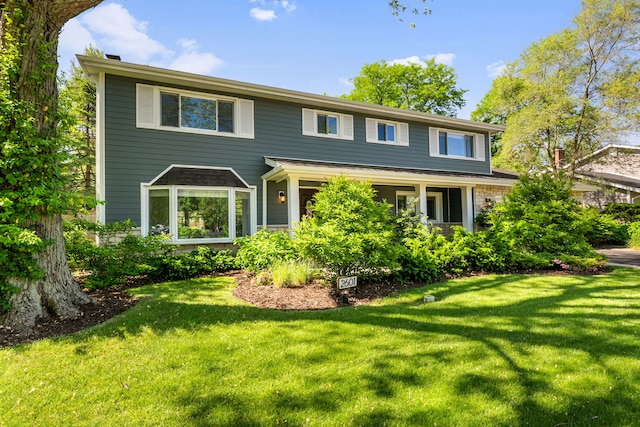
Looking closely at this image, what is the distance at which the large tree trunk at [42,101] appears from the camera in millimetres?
4156

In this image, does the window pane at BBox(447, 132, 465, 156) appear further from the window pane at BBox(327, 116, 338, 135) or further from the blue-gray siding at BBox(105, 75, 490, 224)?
the window pane at BBox(327, 116, 338, 135)

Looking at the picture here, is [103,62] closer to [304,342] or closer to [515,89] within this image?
[304,342]

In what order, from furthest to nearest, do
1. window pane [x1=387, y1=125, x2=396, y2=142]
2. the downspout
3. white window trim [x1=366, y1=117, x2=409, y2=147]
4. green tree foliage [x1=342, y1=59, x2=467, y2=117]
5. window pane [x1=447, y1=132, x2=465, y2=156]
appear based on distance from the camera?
green tree foliage [x1=342, y1=59, x2=467, y2=117], window pane [x1=447, y1=132, x2=465, y2=156], window pane [x1=387, y1=125, x2=396, y2=142], white window trim [x1=366, y1=117, x2=409, y2=147], the downspout

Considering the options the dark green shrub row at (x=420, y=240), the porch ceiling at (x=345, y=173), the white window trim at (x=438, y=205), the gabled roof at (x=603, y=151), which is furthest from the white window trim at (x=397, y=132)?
the gabled roof at (x=603, y=151)

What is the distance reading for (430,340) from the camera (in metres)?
3.71

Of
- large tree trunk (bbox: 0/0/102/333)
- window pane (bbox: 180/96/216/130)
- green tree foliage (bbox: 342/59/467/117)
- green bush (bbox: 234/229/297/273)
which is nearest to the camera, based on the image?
large tree trunk (bbox: 0/0/102/333)

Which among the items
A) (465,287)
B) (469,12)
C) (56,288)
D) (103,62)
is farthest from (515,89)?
(56,288)

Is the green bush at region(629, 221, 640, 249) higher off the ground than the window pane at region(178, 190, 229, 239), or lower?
lower

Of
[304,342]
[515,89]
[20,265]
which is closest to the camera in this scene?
[304,342]

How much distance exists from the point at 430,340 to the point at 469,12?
345 inches

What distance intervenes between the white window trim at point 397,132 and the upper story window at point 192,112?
4.63 metres

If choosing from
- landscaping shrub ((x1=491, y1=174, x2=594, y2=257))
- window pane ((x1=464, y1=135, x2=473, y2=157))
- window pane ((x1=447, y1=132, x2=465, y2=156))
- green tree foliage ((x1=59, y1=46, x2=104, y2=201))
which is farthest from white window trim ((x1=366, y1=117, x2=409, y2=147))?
green tree foliage ((x1=59, y1=46, x2=104, y2=201))

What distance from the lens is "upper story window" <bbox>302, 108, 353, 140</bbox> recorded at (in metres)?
11.5

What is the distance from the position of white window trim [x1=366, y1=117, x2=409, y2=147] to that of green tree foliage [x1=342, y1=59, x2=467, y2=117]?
54.4 feet
